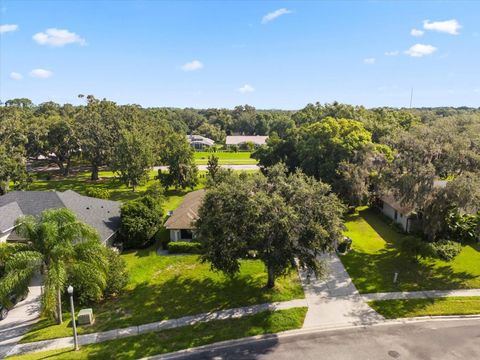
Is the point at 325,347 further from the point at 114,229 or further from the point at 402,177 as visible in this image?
the point at 114,229

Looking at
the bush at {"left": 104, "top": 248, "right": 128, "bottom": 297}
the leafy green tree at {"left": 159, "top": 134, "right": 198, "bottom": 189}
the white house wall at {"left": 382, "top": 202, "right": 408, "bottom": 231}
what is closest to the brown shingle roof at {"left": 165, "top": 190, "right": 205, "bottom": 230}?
the bush at {"left": 104, "top": 248, "right": 128, "bottom": 297}

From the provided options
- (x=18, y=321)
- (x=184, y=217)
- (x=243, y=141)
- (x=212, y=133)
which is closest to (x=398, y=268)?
(x=184, y=217)

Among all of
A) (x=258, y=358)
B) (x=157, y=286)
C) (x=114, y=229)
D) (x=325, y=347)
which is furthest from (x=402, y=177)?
(x=114, y=229)

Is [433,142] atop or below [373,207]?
atop

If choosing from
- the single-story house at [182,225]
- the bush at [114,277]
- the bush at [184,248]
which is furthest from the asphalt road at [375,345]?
the single-story house at [182,225]

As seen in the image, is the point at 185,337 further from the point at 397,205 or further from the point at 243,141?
the point at 243,141

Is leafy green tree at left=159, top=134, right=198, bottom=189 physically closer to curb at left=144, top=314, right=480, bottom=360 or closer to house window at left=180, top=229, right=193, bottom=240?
house window at left=180, top=229, right=193, bottom=240
